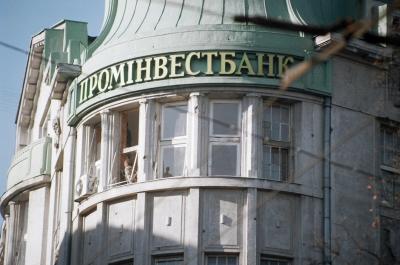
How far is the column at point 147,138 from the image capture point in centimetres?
3172

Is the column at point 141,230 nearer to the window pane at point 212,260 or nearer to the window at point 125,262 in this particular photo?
the window at point 125,262

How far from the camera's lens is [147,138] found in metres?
32.0

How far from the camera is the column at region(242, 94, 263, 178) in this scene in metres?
31.0

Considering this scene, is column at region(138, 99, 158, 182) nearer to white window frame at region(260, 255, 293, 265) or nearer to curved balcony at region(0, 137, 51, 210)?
white window frame at region(260, 255, 293, 265)

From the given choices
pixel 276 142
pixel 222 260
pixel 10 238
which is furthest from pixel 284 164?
pixel 10 238

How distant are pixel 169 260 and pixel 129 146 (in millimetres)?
3722

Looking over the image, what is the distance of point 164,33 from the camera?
32.0 meters

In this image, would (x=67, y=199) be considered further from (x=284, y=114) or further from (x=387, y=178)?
(x=387, y=178)

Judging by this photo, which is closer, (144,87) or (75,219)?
(144,87)

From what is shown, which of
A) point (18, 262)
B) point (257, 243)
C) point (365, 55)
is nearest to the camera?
point (257, 243)

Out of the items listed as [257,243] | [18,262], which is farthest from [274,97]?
[18,262]

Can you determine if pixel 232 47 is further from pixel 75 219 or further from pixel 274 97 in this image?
pixel 75 219

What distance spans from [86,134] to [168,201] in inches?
Result: 181

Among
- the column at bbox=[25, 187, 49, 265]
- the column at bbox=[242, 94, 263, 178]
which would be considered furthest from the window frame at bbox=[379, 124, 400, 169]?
the column at bbox=[25, 187, 49, 265]
